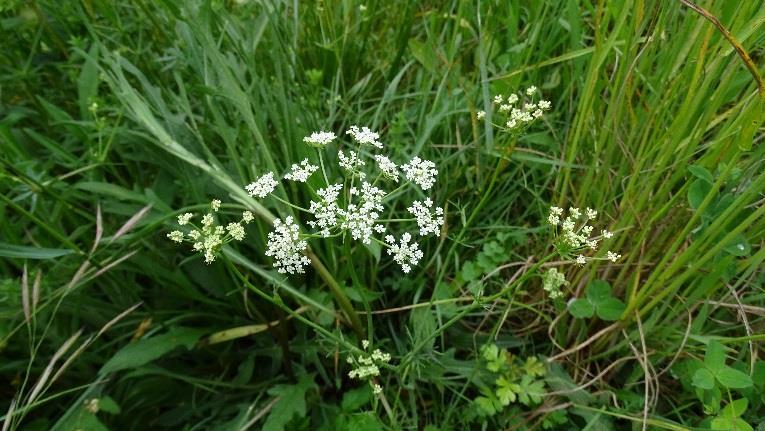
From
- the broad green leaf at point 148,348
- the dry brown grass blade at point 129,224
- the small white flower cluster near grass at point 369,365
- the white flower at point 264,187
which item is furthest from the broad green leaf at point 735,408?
the dry brown grass blade at point 129,224

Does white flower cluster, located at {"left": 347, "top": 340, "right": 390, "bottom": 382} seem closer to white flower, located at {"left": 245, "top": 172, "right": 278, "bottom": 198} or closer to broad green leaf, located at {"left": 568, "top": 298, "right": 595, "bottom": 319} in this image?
white flower, located at {"left": 245, "top": 172, "right": 278, "bottom": 198}

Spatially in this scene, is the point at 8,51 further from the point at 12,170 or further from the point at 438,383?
the point at 438,383

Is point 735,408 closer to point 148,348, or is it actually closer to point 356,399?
point 356,399

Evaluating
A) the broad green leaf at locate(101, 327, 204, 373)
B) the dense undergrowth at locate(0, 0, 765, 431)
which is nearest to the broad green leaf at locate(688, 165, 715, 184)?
the dense undergrowth at locate(0, 0, 765, 431)

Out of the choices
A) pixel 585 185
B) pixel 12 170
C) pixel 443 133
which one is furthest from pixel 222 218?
pixel 585 185

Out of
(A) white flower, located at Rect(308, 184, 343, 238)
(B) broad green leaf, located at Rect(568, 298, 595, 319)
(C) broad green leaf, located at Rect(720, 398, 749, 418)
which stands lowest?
(B) broad green leaf, located at Rect(568, 298, 595, 319)
